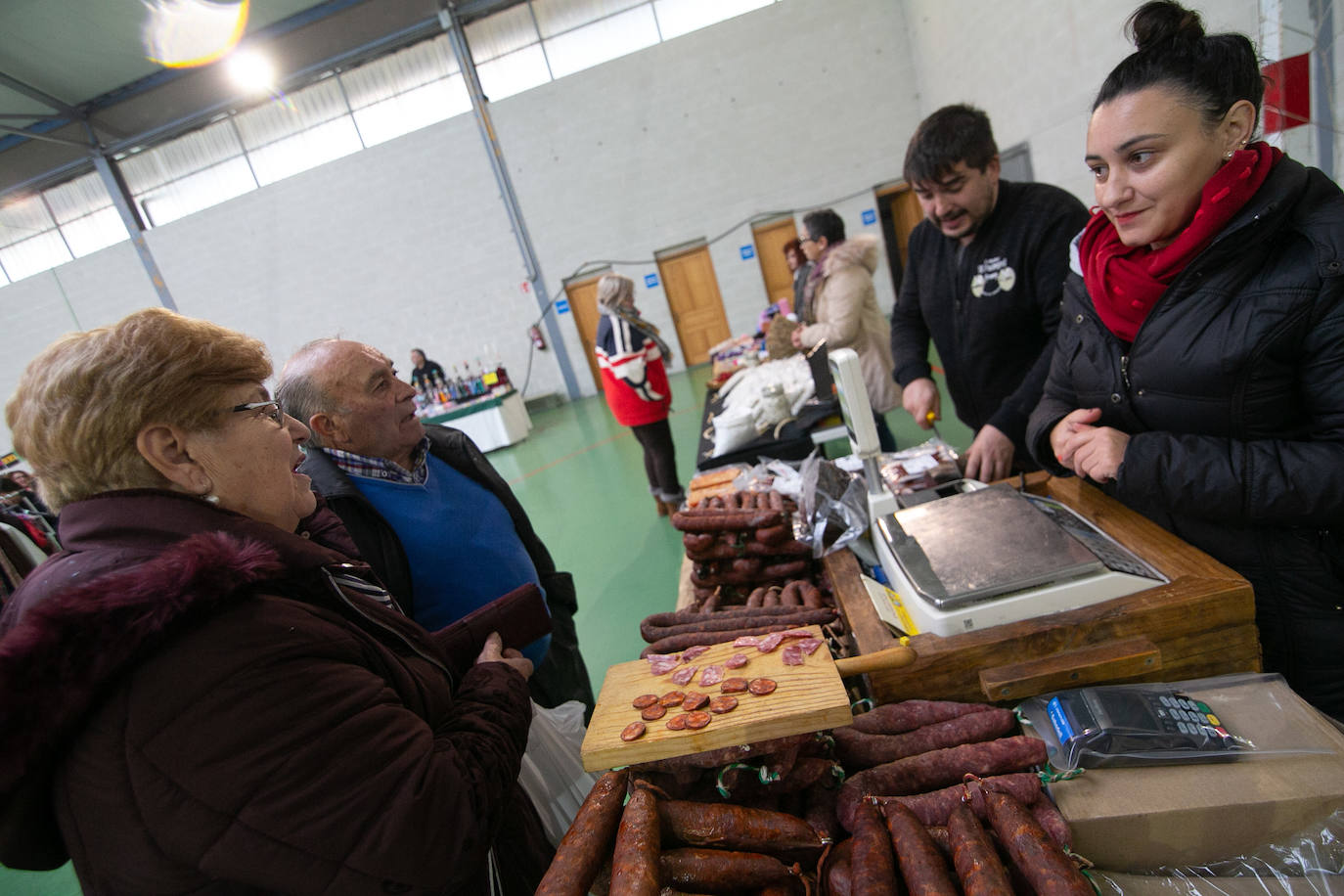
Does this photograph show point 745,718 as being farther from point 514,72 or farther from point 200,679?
point 514,72

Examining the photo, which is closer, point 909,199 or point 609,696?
point 609,696

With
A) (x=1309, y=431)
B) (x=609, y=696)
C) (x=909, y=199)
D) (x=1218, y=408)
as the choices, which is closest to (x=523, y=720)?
(x=609, y=696)

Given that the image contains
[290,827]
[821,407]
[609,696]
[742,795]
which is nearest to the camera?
[290,827]

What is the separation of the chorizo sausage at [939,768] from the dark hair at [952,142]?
1777 mm

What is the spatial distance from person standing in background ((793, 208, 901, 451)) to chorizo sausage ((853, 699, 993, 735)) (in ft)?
9.17

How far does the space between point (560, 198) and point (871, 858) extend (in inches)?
496

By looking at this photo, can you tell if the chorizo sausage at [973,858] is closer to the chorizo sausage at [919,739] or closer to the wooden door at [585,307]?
the chorizo sausage at [919,739]

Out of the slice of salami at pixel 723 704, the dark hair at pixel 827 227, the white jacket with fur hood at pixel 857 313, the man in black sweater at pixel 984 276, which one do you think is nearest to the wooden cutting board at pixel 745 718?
the slice of salami at pixel 723 704

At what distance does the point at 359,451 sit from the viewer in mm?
1808

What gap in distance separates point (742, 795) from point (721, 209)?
11962mm

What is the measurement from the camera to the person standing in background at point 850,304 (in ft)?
12.8

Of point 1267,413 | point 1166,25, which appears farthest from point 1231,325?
point 1166,25

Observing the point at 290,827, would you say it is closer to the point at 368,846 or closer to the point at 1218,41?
the point at 368,846

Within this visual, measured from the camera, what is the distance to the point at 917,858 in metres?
0.90
